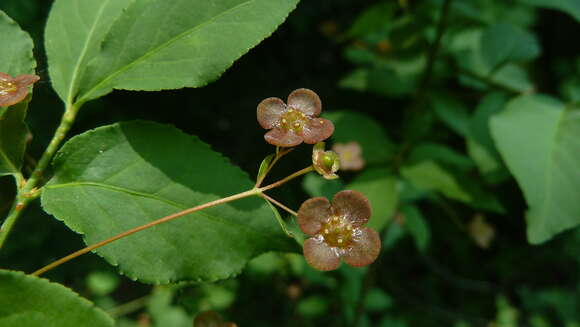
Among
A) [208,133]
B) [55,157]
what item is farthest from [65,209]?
[208,133]

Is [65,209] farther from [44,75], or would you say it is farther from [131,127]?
[44,75]

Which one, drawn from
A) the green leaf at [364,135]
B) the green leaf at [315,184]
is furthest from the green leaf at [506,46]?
the green leaf at [315,184]

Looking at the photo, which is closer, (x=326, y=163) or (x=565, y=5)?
(x=326, y=163)

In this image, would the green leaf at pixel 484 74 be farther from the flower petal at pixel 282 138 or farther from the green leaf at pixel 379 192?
the flower petal at pixel 282 138

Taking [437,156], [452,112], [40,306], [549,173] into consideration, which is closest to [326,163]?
[40,306]

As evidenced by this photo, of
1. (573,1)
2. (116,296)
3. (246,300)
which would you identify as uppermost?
(573,1)

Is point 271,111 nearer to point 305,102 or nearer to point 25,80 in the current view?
point 305,102

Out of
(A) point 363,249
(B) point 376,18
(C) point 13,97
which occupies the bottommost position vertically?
(B) point 376,18

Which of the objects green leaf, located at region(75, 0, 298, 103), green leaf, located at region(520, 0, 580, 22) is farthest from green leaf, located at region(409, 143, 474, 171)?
green leaf, located at region(75, 0, 298, 103)

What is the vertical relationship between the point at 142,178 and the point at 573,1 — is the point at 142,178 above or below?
above
